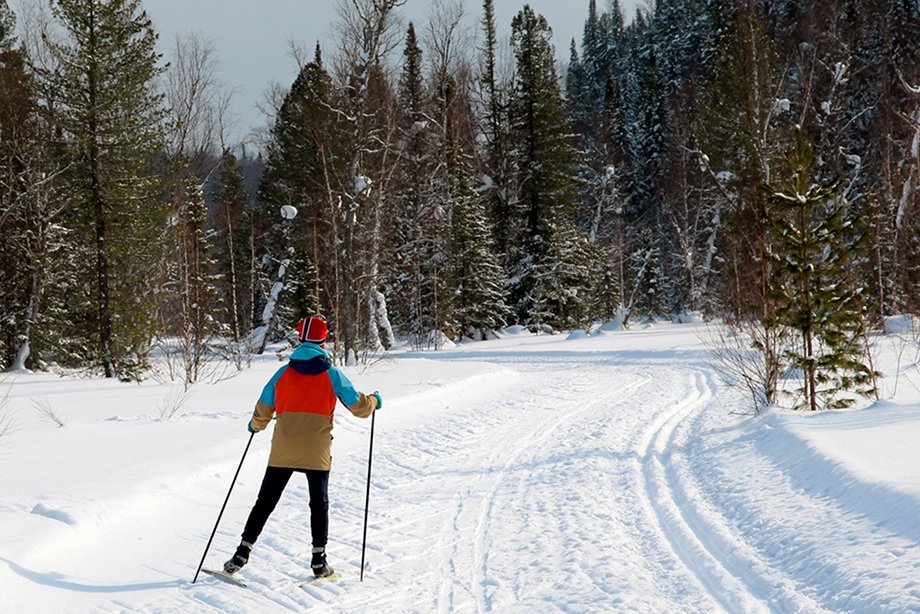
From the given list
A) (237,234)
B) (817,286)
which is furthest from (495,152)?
(817,286)

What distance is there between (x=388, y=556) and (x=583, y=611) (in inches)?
70.9

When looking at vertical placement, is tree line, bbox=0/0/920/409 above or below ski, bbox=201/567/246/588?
above

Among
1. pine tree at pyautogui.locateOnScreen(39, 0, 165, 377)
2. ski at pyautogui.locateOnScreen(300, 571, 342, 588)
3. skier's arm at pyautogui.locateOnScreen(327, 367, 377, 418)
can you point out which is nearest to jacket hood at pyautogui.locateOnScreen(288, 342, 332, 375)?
skier's arm at pyautogui.locateOnScreen(327, 367, 377, 418)

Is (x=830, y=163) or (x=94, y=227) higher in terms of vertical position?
(x=830, y=163)

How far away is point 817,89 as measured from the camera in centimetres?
4106

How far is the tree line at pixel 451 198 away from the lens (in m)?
12.2

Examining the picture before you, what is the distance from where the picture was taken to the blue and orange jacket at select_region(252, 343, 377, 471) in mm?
5203

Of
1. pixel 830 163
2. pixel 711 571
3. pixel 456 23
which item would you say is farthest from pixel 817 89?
pixel 711 571

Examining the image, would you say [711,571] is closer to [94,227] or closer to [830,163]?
[94,227]

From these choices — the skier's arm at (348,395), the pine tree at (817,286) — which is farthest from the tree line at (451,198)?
the skier's arm at (348,395)

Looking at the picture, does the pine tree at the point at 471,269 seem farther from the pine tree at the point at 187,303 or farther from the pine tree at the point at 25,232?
the pine tree at the point at 25,232

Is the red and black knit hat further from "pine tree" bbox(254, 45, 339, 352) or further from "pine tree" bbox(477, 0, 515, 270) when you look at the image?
"pine tree" bbox(477, 0, 515, 270)

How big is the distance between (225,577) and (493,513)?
8.67ft

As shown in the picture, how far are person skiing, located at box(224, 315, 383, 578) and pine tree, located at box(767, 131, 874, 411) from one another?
26.1 feet
